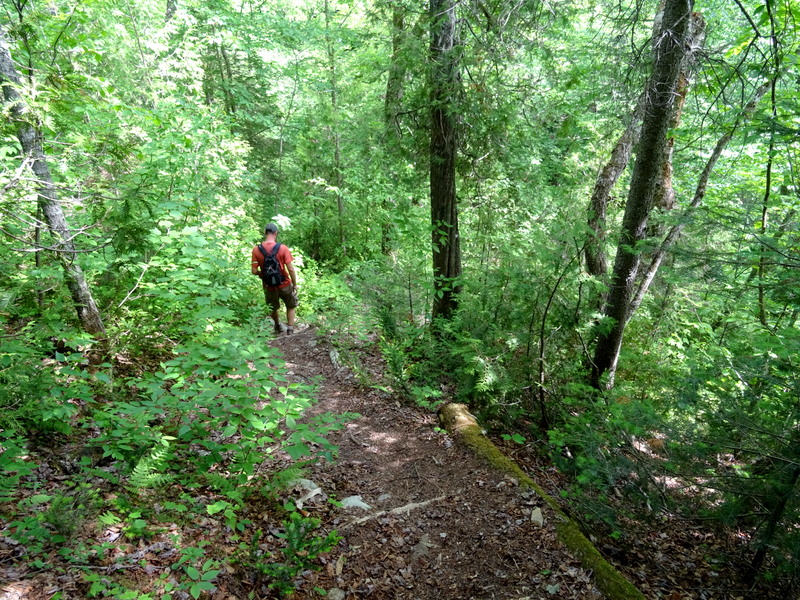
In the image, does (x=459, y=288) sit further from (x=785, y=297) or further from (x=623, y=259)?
(x=785, y=297)

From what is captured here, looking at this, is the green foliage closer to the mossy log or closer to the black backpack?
the mossy log

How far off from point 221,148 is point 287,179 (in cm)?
590

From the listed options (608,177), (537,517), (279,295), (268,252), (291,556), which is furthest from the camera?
(608,177)

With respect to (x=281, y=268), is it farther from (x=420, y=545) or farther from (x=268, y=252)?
(x=420, y=545)

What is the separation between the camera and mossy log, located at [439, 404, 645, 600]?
11.2ft

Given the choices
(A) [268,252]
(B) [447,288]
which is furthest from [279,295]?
(B) [447,288]

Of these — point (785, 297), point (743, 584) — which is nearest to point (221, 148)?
point (785, 297)

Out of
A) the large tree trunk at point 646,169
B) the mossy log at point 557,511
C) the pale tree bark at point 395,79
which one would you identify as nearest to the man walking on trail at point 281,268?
the pale tree bark at point 395,79

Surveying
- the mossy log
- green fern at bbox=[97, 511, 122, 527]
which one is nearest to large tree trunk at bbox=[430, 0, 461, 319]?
the mossy log

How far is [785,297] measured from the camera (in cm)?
382

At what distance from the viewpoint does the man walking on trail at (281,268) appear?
790cm

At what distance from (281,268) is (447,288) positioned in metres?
3.13

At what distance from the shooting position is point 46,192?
4.57 m

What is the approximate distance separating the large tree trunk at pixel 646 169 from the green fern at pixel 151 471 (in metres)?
5.20
